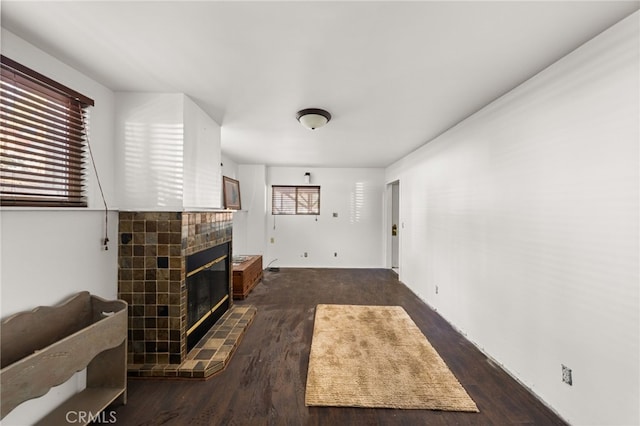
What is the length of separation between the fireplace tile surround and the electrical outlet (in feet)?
9.31

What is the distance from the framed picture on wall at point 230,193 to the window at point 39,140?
250 cm

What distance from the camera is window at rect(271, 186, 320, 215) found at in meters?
6.00

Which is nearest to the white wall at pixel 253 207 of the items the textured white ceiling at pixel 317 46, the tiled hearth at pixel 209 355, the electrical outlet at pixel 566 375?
the tiled hearth at pixel 209 355

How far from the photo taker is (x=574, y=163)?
1.62 metres

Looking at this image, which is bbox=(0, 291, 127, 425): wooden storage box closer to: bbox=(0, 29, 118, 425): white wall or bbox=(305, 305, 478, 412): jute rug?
bbox=(0, 29, 118, 425): white wall

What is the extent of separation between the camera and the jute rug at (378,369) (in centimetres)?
183

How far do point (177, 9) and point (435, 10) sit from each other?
4.22 ft

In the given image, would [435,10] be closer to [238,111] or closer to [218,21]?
[218,21]

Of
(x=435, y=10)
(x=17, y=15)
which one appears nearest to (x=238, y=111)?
(x=17, y=15)

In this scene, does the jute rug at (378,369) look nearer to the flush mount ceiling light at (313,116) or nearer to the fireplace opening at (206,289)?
the fireplace opening at (206,289)

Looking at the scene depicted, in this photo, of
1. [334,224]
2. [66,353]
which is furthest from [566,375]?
[334,224]

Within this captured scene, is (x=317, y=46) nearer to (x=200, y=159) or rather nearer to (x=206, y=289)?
(x=200, y=159)

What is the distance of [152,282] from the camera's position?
2.12 metres

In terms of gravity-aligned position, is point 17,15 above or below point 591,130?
above
